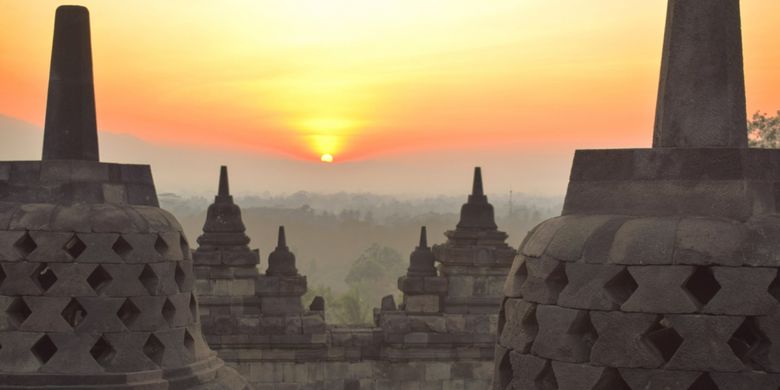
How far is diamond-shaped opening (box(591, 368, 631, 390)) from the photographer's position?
5.05m

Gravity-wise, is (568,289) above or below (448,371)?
above

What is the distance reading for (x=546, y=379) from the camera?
5.35m

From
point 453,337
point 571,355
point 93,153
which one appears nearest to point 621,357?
point 571,355

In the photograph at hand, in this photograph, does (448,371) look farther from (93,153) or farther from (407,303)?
(93,153)

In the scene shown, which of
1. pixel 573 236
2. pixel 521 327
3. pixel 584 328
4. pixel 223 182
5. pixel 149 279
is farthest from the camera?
pixel 223 182

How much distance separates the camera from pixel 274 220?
541 ft

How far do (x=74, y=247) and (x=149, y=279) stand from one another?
0.61 meters

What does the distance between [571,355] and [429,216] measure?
152 m

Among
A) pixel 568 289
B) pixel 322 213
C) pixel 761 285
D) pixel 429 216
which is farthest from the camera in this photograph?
pixel 322 213

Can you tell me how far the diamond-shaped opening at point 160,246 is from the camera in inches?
344

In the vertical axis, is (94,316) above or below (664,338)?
below

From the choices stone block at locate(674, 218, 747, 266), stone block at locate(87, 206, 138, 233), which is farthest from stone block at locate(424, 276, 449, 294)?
stone block at locate(674, 218, 747, 266)

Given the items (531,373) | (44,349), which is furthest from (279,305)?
(531,373)

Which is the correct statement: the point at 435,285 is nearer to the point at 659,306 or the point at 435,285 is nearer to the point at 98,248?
the point at 98,248
